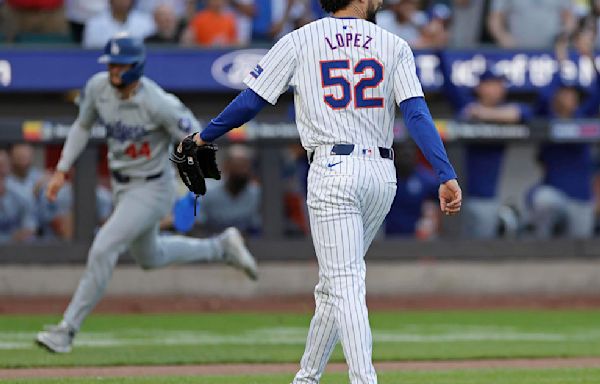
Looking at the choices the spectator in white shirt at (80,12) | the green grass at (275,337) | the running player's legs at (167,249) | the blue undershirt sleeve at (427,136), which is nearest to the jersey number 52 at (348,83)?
the blue undershirt sleeve at (427,136)

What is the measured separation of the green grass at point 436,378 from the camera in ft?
24.6

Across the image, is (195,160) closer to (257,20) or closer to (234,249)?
(234,249)

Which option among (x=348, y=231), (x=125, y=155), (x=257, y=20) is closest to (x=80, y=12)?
(x=257, y=20)

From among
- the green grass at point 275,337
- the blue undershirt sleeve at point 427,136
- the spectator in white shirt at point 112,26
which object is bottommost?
the green grass at point 275,337

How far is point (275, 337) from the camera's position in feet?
34.0

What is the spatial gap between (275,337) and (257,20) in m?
4.78

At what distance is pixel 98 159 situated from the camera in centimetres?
1329

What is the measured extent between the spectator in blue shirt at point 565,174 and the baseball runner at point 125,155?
575 centimetres

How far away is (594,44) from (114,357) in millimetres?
7636

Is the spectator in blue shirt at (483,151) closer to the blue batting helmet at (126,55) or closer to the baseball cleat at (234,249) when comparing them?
the baseball cleat at (234,249)

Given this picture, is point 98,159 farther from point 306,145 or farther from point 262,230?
point 306,145

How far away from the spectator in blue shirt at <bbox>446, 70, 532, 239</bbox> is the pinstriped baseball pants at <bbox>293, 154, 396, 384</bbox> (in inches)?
312

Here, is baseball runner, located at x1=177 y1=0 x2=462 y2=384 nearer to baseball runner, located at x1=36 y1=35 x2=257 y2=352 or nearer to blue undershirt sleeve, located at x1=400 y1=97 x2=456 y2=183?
blue undershirt sleeve, located at x1=400 y1=97 x2=456 y2=183

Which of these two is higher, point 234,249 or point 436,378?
point 234,249
